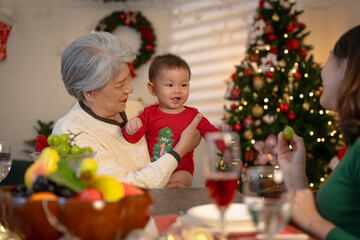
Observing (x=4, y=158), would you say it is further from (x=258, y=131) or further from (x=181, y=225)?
(x=258, y=131)

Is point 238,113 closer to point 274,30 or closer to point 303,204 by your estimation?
point 274,30

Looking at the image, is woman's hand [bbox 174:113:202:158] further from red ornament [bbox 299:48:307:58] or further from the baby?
red ornament [bbox 299:48:307:58]

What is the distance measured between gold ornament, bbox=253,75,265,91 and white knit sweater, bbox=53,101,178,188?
99.2 inches

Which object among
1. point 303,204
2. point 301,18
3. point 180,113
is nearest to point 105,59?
point 180,113

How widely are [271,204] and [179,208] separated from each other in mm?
632

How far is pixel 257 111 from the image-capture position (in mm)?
4523

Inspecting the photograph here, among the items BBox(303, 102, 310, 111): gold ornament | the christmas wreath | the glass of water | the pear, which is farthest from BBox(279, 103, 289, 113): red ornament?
the pear

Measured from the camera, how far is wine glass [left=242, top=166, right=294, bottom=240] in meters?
0.83

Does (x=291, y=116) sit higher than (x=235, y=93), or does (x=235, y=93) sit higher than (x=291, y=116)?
(x=235, y=93)

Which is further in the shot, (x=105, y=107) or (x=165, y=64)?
(x=165, y=64)

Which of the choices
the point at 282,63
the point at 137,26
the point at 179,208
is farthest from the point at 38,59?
the point at 179,208

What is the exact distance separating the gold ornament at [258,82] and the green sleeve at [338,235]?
3430mm

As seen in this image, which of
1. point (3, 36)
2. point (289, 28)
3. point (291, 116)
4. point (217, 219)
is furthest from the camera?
point (3, 36)

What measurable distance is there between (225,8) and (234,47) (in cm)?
51
